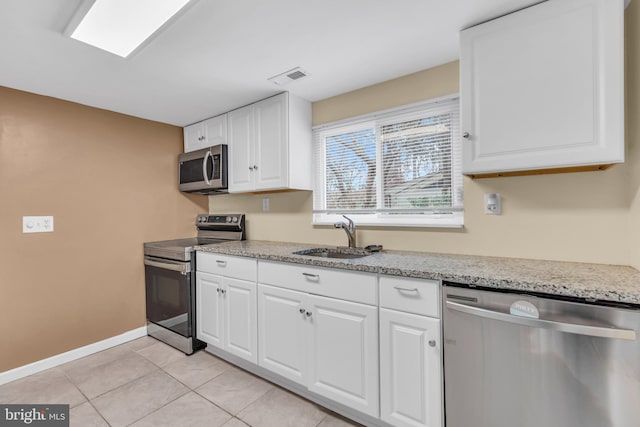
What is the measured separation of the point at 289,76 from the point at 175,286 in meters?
1.99

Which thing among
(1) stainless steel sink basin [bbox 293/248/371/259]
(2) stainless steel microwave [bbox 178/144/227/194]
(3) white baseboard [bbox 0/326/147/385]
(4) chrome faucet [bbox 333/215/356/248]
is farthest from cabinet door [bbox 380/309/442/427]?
(3) white baseboard [bbox 0/326/147/385]

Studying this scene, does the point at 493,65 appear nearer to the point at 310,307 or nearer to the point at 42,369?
the point at 310,307

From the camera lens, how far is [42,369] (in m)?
2.34

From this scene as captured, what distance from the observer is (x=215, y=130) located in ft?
9.78

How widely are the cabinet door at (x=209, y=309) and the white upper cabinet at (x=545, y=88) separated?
2.01m

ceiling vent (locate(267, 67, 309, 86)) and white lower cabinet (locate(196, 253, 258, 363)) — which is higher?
ceiling vent (locate(267, 67, 309, 86))

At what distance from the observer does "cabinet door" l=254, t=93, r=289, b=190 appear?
2420mm

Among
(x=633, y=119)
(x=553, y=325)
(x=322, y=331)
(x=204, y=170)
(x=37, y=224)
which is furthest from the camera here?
(x=204, y=170)

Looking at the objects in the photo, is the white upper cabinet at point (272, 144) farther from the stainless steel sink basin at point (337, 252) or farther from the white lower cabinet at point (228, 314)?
the white lower cabinet at point (228, 314)

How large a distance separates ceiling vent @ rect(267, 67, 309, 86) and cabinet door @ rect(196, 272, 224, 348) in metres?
1.57

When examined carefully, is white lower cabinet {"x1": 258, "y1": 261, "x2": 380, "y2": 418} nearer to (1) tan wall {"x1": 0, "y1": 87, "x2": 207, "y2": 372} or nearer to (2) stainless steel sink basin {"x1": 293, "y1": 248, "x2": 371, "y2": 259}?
(2) stainless steel sink basin {"x1": 293, "y1": 248, "x2": 371, "y2": 259}

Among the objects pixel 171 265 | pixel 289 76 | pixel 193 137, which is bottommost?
pixel 171 265

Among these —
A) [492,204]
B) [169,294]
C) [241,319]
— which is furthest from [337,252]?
[169,294]

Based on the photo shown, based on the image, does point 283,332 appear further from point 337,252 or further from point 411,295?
point 411,295
